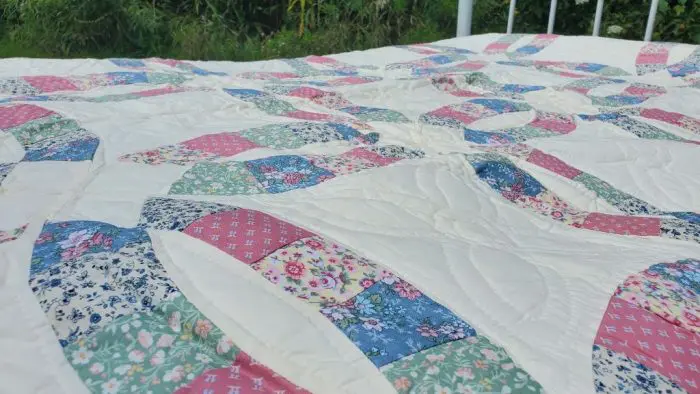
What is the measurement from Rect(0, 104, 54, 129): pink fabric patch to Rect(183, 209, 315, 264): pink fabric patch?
0.60 m

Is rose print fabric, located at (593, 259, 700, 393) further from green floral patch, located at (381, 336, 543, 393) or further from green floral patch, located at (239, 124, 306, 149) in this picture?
green floral patch, located at (239, 124, 306, 149)

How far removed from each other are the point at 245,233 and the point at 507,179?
44 centimetres

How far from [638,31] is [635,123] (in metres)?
2.03

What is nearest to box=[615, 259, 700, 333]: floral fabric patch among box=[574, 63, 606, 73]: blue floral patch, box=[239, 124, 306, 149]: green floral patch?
box=[239, 124, 306, 149]: green floral patch

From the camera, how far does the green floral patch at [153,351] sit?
1.48 ft

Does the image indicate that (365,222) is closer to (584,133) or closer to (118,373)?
(118,373)

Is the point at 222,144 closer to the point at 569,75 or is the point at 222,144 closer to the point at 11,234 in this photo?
the point at 11,234

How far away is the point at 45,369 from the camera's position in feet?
1.51

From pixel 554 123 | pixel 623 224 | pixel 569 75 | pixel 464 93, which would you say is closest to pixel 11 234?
pixel 623 224

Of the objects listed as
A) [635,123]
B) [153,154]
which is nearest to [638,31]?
[635,123]

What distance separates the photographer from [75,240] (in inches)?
24.6

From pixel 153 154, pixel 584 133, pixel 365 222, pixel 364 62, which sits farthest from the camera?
pixel 364 62

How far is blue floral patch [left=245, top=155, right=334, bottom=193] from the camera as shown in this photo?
0.85 meters

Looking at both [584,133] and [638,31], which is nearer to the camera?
[584,133]
